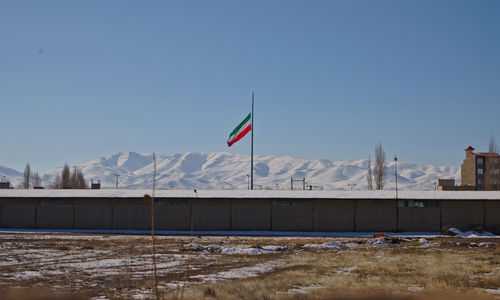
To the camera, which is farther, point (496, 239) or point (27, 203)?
point (27, 203)

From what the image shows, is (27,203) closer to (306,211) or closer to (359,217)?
(306,211)

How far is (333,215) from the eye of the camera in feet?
200

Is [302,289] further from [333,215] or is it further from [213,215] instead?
[213,215]

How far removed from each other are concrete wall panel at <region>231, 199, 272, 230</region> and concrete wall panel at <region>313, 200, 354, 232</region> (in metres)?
5.23

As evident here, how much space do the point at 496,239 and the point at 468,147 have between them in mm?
106690

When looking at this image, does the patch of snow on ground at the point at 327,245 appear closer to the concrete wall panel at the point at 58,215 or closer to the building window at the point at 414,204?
the building window at the point at 414,204

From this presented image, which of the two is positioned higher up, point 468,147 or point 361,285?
point 468,147

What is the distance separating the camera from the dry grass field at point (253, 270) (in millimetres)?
22031

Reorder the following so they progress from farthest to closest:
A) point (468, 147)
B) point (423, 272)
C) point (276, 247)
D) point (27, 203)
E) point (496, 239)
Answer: point (468, 147) < point (27, 203) < point (496, 239) < point (276, 247) < point (423, 272)

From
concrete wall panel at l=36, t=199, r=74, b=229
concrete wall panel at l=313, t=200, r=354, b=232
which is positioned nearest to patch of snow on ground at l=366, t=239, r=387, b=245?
concrete wall panel at l=313, t=200, r=354, b=232

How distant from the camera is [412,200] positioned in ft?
199

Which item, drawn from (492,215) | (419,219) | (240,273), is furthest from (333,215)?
(240,273)

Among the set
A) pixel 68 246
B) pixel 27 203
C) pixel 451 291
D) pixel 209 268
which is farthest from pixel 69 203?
pixel 451 291

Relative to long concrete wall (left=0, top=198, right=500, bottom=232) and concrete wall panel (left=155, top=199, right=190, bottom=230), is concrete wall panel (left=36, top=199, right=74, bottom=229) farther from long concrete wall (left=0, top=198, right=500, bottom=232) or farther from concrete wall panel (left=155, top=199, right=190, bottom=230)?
concrete wall panel (left=155, top=199, right=190, bottom=230)
